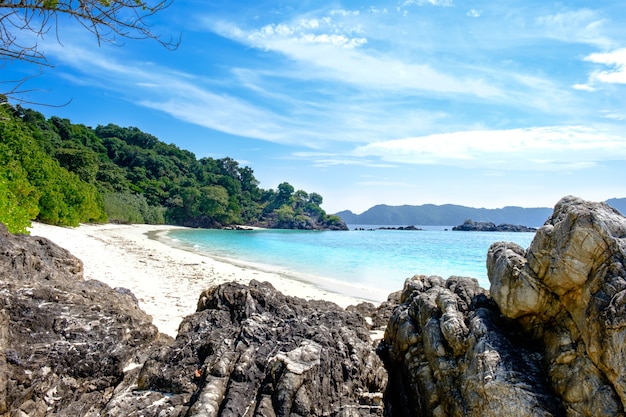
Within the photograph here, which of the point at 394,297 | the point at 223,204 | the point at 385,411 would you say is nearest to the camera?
the point at 385,411

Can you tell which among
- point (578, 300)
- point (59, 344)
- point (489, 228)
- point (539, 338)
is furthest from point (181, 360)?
point (489, 228)

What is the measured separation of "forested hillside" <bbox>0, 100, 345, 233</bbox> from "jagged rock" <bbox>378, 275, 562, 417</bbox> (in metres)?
4.25

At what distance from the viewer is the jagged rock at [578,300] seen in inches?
98.8

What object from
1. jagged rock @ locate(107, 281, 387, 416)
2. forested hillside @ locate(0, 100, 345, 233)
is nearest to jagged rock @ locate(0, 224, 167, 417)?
jagged rock @ locate(107, 281, 387, 416)

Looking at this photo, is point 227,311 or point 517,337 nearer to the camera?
point 517,337

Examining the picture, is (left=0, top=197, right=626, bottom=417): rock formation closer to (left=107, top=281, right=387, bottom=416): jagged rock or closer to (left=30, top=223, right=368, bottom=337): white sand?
(left=107, top=281, right=387, bottom=416): jagged rock

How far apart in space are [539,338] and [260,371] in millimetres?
2460

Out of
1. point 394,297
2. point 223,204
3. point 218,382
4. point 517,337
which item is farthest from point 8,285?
point 223,204

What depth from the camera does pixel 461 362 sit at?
3.27 meters

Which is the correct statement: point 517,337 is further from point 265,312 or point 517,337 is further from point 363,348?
point 265,312

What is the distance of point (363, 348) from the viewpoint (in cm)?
370

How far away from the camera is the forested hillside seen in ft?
71.6

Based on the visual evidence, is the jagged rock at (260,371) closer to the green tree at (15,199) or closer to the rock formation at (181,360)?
the rock formation at (181,360)

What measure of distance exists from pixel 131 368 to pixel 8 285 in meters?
1.58
